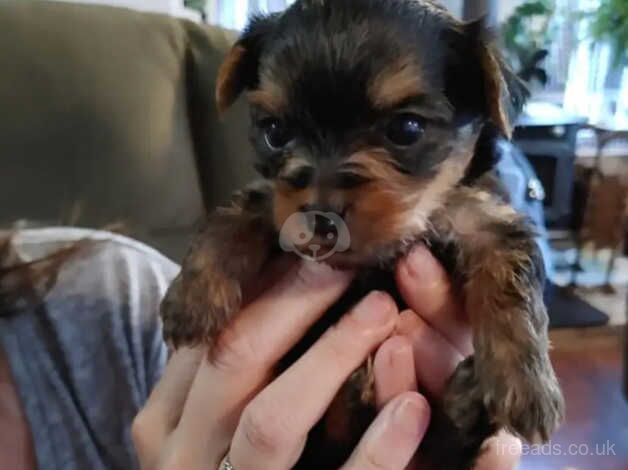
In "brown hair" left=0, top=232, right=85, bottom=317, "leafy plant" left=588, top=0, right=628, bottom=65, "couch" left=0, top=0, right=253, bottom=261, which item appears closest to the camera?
"brown hair" left=0, top=232, right=85, bottom=317

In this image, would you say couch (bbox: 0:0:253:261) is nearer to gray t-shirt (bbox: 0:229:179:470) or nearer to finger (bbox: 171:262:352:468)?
gray t-shirt (bbox: 0:229:179:470)

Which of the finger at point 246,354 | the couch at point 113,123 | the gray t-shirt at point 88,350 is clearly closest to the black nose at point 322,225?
the finger at point 246,354

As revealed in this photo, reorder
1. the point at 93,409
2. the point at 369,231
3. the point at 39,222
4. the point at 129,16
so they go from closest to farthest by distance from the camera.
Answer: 1. the point at 369,231
2. the point at 93,409
3. the point at 39,222
4. the point at 129,16

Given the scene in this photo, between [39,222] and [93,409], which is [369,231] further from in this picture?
[39,222]

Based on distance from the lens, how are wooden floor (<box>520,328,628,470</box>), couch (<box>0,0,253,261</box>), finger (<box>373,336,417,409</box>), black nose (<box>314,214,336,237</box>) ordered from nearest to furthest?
black nose (<box>314,214,336,237</box>), finger (<box>373,336,417,409</box>), couch (<box>0,0,253,261</box>), wooden floor (<box>520,328,628,470</box>)

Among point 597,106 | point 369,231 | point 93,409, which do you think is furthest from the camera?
point 597,106

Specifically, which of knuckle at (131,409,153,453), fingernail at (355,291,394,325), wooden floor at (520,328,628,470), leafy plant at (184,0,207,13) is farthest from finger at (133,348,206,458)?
leafy plant at (184,0,207,13)

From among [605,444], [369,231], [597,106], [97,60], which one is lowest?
[605,444]

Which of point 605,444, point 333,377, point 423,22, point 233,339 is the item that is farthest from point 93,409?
point 605,444
